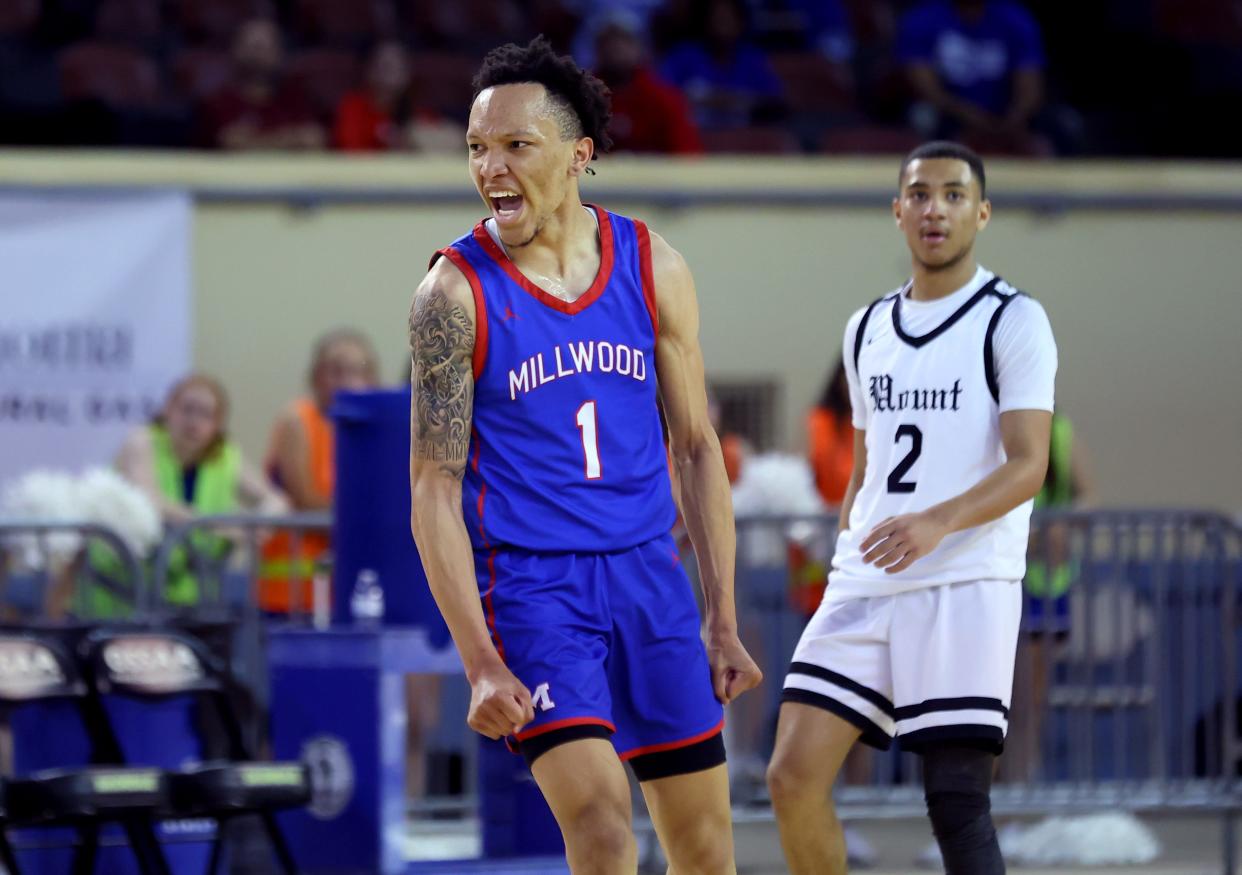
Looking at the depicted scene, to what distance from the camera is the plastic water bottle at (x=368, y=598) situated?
7066 mm

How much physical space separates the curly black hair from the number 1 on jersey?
585 millimetres

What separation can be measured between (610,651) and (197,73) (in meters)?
9.22

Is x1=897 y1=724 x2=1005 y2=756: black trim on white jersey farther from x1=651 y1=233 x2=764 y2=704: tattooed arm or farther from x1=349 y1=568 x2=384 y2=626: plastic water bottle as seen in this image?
x1=349 y1=568 x2=384 y2=626: plastic water bottle

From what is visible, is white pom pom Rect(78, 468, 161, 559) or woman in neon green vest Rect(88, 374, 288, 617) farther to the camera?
woman in neon green vest Rect(88, 374, 288, 617)

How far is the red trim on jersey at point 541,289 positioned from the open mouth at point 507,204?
0.09 m

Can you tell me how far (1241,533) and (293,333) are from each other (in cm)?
534

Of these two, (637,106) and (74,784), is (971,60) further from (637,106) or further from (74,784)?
(74,784)

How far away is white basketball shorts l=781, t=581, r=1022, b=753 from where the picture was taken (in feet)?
18.2

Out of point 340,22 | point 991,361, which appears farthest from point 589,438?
point 340,22

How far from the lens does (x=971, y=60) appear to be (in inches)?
525

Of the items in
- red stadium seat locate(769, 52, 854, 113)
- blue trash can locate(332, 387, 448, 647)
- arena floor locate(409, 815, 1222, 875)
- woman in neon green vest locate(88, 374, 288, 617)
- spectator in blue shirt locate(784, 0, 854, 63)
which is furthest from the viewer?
spectator in blue shirt locate(784, 0, 854, 63)

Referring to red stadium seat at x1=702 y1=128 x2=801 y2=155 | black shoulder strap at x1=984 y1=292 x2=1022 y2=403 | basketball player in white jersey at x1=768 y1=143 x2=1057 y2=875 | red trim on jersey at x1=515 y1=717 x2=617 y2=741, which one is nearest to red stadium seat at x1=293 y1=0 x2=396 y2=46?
red stadium seat at x1=702 y1=128 x2=801 y2=155

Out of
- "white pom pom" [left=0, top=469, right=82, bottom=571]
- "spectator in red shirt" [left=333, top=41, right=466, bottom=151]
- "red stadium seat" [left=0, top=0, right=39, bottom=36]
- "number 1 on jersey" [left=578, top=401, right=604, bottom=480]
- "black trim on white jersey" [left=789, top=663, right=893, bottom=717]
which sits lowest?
"black trim on white jersey" [left=789, top=663, right=893, bottom=717]

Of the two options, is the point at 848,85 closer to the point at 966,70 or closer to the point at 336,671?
the point at 966,70
